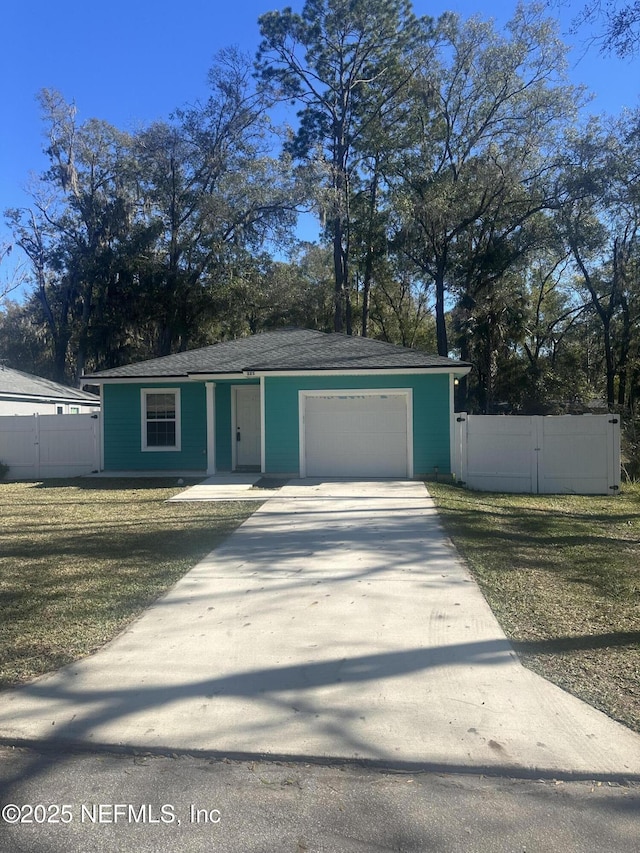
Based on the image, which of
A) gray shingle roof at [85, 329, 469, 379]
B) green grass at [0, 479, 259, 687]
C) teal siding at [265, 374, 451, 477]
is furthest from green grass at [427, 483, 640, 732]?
gray shingle roof at [85, 329, 469, 379]

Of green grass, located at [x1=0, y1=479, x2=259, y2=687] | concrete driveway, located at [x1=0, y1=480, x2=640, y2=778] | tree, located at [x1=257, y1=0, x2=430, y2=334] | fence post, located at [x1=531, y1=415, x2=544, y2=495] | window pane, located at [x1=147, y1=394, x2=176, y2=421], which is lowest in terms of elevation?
concrete driveway, located at [x1=0, y1=480, x2=640, y2=778]

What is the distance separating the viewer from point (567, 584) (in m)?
6.43

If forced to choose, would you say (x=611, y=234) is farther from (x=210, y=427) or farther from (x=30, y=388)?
(x=30, y=388)

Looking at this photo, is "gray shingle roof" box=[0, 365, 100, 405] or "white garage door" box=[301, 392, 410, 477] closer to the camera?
"white garage door" box=[301, 392, 410, 477]

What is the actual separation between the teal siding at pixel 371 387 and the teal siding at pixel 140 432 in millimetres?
2331

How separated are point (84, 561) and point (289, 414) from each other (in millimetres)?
8321

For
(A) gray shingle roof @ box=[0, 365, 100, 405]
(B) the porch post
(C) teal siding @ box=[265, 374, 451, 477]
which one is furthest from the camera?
(A) gray shingle roof @ box=[0, 365, 100, 405]

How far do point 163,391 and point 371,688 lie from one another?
1381 centimetres

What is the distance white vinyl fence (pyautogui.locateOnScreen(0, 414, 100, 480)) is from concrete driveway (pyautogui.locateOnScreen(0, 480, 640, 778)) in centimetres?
1181

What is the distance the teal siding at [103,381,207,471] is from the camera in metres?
16.7

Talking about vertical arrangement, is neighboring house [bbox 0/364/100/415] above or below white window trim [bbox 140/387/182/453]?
above

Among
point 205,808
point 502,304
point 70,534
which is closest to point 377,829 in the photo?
point 205,808

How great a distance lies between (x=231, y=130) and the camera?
31.2 meters

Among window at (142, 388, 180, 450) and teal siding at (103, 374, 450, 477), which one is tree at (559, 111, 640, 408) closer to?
teal siding at (103, 374, 450, 477)
